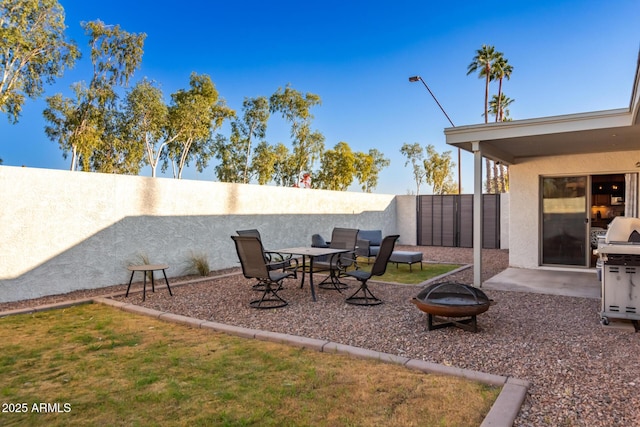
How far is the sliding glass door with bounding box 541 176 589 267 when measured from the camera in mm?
8406

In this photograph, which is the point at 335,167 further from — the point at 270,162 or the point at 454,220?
the point at 454,220

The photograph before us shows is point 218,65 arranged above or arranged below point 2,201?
above

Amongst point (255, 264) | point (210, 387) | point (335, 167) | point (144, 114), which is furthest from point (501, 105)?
point (210, 387)

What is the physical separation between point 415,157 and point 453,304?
29.3 metres

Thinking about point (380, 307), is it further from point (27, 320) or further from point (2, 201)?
point (2, 201)

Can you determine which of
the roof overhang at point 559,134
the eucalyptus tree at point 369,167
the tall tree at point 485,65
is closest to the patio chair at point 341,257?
the roof overhang at point 559,134

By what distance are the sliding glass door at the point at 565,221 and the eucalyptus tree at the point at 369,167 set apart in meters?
22.2

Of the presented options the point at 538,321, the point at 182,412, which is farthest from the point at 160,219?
the point at 538,321

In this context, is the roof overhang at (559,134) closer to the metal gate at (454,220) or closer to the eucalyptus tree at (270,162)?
the metal gate at (454,220)

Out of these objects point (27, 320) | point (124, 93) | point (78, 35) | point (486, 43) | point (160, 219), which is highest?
point (486, 43)

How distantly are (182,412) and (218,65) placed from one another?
2310 centimetres

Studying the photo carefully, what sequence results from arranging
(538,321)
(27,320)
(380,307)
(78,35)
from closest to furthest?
1. (538,321)
2. (27,320)
3. (380,307)
4. (78,35)

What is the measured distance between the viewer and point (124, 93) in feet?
66.0

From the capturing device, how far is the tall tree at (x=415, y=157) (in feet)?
105
